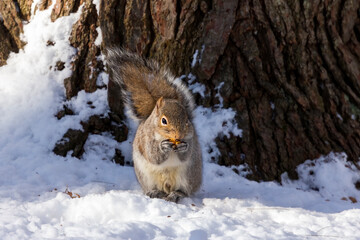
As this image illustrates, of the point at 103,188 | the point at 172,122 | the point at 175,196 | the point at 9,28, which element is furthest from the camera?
the point at 9,28

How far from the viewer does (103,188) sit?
8.14ft

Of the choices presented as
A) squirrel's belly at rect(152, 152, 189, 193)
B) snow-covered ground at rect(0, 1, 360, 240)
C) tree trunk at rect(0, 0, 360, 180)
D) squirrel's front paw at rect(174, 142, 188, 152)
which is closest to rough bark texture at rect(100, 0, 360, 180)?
tree trunk at rect(0, 0, 360, 180)

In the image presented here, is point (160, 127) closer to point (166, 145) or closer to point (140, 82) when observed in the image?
point (166, 145)

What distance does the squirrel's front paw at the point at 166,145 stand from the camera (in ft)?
7.23

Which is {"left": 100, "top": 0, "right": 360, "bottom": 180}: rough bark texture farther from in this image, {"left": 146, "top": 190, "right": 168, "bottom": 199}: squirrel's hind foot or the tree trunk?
{"left": 146, "top": 190, "right": 168, "bottom": 199}: squirrel's hind foot

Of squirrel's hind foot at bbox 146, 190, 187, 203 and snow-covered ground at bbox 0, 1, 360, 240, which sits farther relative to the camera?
squirrel's hind foot at bbox 146, 190, 187, 203

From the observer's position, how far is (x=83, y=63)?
9.61 ft

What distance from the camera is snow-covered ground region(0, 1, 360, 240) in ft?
5.14

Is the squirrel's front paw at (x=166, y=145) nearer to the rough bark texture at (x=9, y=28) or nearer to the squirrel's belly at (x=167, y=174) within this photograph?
the squirrel's belly at (x=167, y=174)

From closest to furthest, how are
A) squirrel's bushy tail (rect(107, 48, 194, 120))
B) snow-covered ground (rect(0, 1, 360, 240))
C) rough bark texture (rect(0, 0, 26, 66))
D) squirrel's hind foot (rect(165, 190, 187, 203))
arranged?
snow-covered ground (rect(0, 1, 360, 240))
squirrel's hind foot (rect(165, 190, 187, 203))
squirrel's bushy tail (rect(107, 48, 194, 120))
rough bark texture (rect(0, 0, 26, 66))

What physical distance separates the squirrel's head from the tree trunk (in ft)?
2.08

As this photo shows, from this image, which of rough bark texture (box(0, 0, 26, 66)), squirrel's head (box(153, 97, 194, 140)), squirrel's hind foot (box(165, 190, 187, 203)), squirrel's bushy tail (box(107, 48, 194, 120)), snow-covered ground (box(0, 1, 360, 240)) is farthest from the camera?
rough bark texture (box(0, 0, 26, 66))

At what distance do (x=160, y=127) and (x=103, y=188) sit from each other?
0.62 meters

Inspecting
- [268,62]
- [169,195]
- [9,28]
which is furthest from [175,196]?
[9,28]
